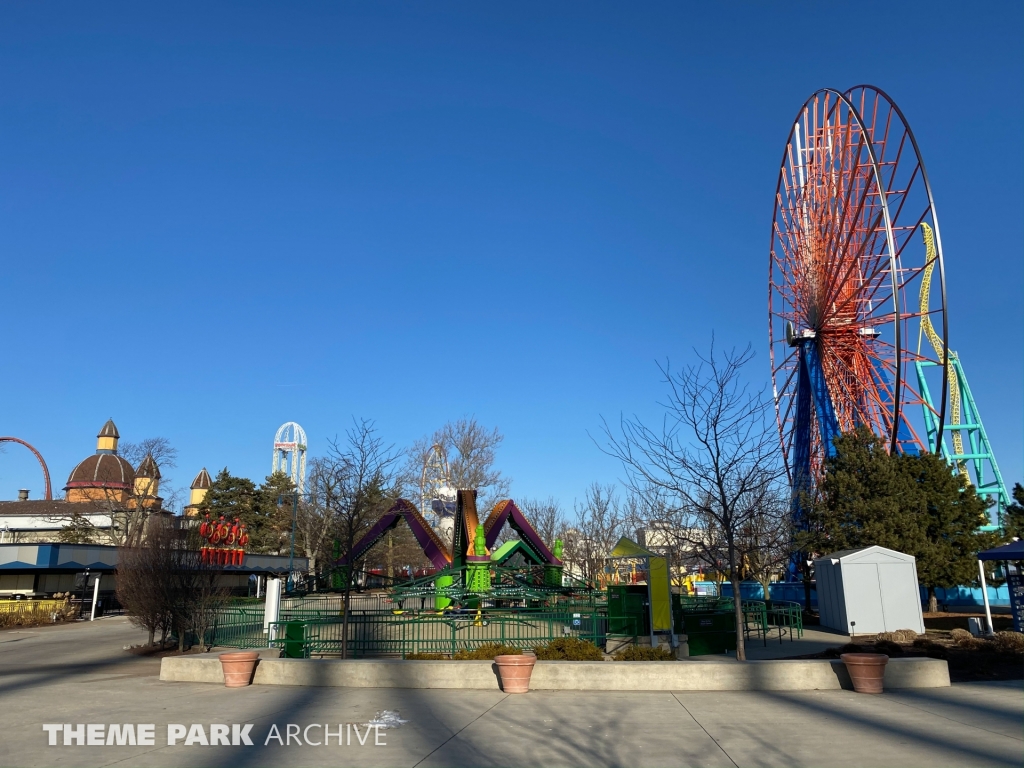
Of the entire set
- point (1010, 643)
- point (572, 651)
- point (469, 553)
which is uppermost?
point (469, 553)

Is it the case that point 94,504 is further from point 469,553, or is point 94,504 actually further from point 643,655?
point 643,655

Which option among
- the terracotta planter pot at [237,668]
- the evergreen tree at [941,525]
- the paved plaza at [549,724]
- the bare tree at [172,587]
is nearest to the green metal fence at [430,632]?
the terracotta planter pot at [237,668]

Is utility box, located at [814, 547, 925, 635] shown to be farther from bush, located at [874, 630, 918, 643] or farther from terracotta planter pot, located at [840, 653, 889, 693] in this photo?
terracotta planter pot, located at [840, 653, 889, 693]

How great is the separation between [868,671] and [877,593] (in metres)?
10.8

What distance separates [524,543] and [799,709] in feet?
72.3

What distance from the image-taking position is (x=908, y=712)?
9.86 meters

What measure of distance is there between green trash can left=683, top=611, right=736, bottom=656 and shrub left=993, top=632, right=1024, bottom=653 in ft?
17.6

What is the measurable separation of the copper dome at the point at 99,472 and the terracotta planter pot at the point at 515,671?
80.7 metres

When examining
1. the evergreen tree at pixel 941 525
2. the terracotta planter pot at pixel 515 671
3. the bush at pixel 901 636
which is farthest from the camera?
the evergreen tree at pixel 941 525

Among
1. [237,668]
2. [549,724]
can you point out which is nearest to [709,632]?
[549,724]

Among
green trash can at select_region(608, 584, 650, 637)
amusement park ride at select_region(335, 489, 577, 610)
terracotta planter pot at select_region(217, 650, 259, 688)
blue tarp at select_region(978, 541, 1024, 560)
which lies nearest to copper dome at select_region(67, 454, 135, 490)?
amusement park ride at select_region(335, 489, 577, 610)

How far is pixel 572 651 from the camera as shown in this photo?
45.2 ft

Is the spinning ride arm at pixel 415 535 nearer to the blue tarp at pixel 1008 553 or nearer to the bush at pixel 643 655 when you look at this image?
the bush at pixel 643 655

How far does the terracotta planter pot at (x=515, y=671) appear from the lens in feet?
39.2
